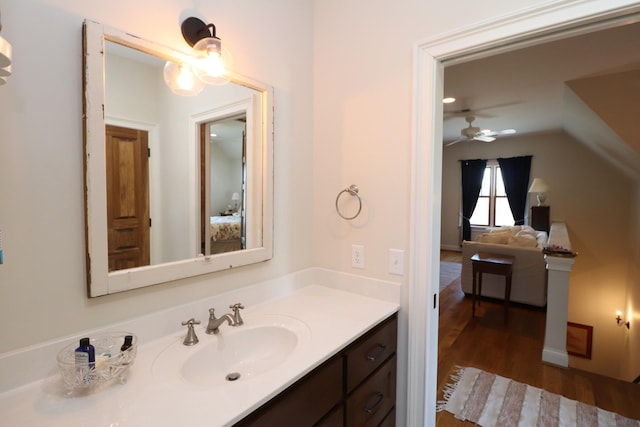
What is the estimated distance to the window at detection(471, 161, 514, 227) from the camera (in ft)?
23.1

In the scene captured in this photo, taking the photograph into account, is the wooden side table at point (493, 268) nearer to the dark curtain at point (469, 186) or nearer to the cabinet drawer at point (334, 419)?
the cabinet drawer at point (334, 419)

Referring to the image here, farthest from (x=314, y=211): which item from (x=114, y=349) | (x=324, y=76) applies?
(x=114, y=349)

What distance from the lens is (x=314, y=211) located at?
68.7 inches

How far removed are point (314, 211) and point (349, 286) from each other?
452 millimetres

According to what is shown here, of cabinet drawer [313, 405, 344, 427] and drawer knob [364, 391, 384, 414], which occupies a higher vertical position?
cabinet drawer [313, 405, 344, 427]

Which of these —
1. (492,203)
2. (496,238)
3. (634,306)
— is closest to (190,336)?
(496,238)

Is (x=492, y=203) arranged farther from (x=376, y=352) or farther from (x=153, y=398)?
(x=153, y=398)

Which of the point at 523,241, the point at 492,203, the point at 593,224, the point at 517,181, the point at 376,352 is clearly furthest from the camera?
the point at 492,203

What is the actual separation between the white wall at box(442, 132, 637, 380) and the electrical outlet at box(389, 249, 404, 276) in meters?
4.31

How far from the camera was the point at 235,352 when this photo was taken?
1.15 metres

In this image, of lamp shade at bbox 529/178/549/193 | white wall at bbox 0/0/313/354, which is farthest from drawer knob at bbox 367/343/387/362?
lamp shade at bbox 529/178/549/193

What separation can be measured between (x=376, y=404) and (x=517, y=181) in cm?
686

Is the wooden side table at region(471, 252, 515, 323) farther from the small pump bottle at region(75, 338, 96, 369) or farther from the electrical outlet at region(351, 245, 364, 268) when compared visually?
the small pump bottle at region(75, 338, 96, 369)

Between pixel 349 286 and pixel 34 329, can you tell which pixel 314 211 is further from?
pixel 34 329
